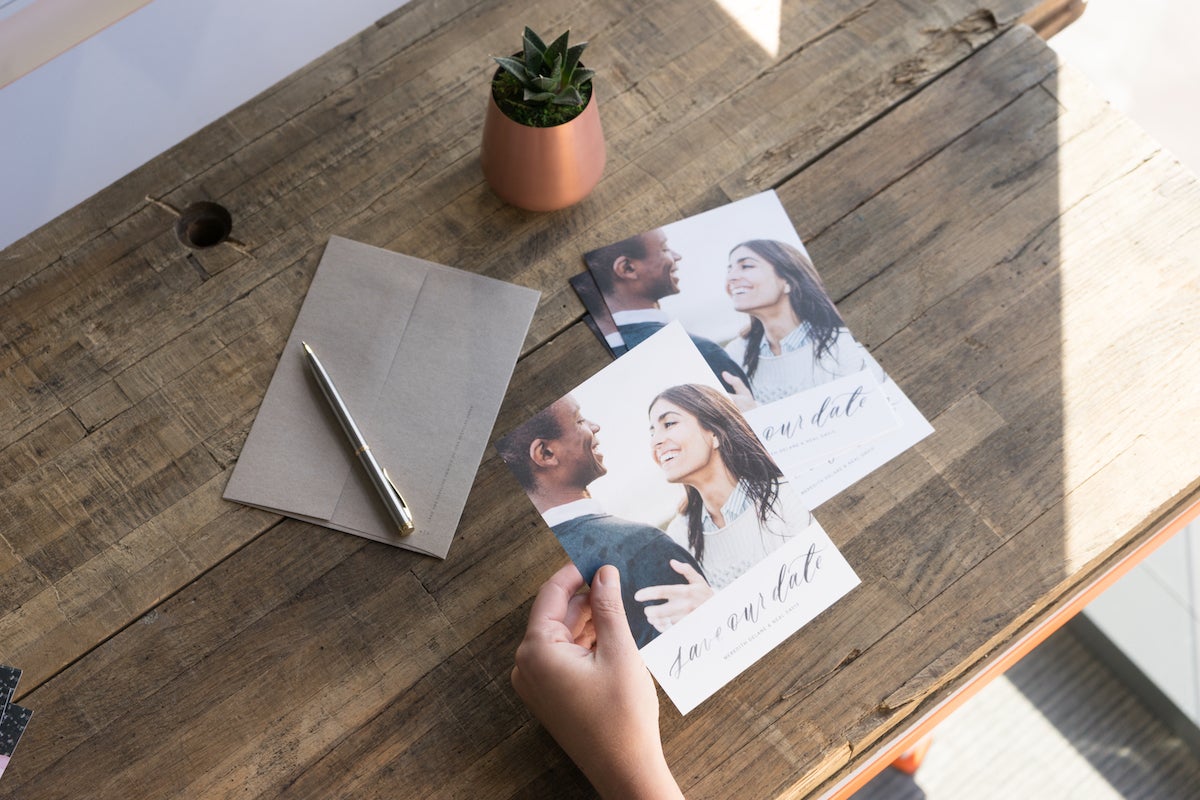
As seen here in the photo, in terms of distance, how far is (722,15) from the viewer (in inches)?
43.6

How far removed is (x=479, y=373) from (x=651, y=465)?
0.18m

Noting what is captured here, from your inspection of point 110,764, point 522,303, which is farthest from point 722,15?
point 110,764

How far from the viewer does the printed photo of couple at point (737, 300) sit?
96cm

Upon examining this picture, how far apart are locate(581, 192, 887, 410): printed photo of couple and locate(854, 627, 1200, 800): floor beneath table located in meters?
0.76

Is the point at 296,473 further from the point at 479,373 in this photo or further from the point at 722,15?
the point at 722,15

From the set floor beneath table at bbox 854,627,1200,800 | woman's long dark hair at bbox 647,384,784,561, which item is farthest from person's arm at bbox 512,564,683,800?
floor beneath table at bbox 854,627,1200,800

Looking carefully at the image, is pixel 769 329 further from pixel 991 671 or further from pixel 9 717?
pixel 9 717

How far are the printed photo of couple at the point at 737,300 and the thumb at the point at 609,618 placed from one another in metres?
0.21

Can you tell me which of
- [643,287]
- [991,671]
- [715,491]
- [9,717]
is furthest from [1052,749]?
[9,717]

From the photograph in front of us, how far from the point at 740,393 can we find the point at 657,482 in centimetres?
12

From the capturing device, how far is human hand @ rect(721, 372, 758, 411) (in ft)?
3.09

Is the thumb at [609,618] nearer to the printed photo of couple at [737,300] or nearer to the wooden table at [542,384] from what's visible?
the wooden table at [542,384]

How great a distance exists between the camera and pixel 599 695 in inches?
31.7

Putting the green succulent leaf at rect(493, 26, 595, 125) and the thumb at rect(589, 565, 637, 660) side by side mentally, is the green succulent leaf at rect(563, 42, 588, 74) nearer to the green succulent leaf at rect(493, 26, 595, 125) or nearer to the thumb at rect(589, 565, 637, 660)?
the green succulent leaf at rect(493, 26, 595, 125)
